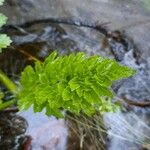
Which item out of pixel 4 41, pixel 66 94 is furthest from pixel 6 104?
pixel 66 94

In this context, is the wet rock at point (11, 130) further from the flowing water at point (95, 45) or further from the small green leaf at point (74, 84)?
the small green leaf at point (74, 84)

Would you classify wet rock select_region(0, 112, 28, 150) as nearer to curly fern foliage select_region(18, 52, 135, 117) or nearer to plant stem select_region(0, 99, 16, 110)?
plant stem select_region(0, 99, 16, 110)

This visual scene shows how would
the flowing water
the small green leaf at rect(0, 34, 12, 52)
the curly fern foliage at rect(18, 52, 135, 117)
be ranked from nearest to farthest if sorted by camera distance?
the curly fern foliage at rect(18, 52, 135, 117) < the small green leaf at rect(0, 34, 12, 52) < the flowing water

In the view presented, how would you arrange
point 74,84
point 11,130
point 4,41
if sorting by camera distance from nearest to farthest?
point 74,84 → point 4,41 → point 11,130

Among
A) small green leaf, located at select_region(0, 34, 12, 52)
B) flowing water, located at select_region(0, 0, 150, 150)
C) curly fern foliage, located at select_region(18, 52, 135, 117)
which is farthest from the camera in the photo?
flowing water, located at select_region(0, 0, 150, 150)

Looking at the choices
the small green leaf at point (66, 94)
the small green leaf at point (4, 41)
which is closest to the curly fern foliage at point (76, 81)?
the small green leaf at point (66, 94)

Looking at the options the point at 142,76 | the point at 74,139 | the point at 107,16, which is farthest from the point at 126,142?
the point at 107,16

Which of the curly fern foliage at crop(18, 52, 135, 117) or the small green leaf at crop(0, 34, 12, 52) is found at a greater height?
the small green leaf at crop(0, 34, 12, 52)

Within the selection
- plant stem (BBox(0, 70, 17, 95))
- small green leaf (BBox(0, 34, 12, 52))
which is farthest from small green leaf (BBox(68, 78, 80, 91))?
plant stem (BBox(0, 70, 17, 95))

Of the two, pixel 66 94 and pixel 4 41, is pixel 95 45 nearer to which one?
pixel 4 41
